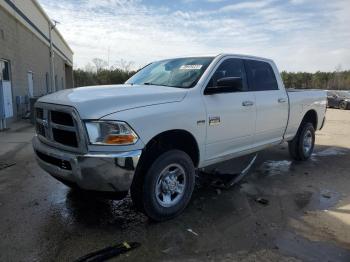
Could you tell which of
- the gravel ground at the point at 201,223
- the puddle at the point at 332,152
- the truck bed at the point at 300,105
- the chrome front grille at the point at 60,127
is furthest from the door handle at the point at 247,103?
the puddle at the point at 332,152

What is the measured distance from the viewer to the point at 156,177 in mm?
3961

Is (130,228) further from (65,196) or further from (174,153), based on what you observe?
(65,196)

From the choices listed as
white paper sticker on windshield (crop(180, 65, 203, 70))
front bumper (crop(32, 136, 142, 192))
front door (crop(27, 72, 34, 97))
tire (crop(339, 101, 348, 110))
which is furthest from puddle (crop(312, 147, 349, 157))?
tire (crop(339, 101, 348, 110))

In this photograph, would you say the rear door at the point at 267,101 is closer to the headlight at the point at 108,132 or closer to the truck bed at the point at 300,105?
the truck bed at the point at 300,105

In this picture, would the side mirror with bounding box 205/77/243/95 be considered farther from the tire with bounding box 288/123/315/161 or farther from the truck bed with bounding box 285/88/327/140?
the tire with bounding box 288/123/315/161

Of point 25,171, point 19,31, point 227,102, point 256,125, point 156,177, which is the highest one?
point 19,31

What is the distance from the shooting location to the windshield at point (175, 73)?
4802 mm

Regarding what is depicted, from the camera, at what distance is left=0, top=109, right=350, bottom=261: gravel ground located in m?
3.52

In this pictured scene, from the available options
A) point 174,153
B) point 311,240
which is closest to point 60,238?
point 174,153

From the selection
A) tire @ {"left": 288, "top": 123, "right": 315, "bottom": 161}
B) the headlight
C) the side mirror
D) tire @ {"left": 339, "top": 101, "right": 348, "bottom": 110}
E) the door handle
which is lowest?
tire @ {"left": 339, "top": 101, "right": 348, "bottom": 110}

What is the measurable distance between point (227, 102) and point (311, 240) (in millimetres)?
2036

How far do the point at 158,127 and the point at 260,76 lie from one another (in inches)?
109

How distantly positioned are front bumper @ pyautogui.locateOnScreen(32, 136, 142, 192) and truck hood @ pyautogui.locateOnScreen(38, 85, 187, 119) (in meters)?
0.43

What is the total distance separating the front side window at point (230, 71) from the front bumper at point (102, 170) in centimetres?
174
